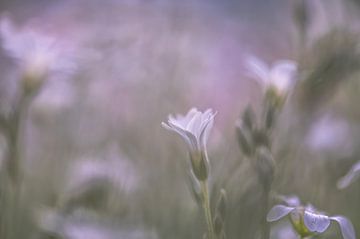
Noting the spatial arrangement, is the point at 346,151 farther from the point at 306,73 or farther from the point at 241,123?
the point at 241,123

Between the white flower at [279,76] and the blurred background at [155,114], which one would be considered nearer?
the white flower at [279,76]

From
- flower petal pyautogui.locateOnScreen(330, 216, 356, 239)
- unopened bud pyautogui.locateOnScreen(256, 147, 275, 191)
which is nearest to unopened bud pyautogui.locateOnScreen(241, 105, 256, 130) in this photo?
unopened bud pyautogui.locateOnScreen(256, 147, 275, 191)

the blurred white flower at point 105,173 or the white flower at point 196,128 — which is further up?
the blurred white flower at point 105,173

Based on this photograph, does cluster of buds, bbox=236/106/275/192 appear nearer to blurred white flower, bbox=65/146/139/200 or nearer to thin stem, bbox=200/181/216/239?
thin stem, bbox=200/181/216/239

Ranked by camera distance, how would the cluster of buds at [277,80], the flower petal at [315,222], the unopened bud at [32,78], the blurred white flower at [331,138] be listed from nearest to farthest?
the flower petal at [315,222]
the cluster of buds at [277,80]
the unopened bud at [32,78]
the blurred white flower at [331,138]

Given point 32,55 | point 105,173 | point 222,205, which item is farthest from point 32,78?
point 222,205

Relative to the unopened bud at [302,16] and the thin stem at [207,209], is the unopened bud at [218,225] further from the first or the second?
the unopened bud at [302,16]

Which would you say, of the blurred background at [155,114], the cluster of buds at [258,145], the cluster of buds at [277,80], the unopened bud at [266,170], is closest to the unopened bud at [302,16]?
the blurred background at [155,114]
